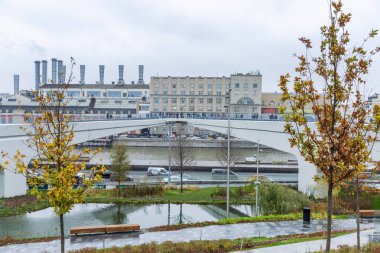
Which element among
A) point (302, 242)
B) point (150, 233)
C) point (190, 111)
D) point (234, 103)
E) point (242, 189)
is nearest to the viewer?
point (302, 242)

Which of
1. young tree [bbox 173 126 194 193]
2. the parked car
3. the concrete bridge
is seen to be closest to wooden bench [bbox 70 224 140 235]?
the concrete bridge

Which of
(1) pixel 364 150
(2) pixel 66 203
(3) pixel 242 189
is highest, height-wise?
(1) pixel 364 150

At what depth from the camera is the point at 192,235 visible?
583 inches

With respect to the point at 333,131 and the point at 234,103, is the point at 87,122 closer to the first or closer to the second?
the point at 333,131

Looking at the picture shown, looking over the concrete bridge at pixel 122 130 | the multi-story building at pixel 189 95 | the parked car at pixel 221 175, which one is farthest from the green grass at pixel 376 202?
the multi-story building at pixel 189 95

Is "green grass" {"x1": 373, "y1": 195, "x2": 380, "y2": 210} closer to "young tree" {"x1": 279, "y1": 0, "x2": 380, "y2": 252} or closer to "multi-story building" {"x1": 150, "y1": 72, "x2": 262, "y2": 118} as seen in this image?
"young tree" {"x1": 279, "y1": 0, "x2": 380, "y2": 252}

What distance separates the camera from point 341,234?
1438 centimetres

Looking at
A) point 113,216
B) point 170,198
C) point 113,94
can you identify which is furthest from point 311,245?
point 113,94

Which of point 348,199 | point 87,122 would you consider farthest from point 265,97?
point 348,199

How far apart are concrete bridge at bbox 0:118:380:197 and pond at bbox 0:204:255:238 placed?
248 cm

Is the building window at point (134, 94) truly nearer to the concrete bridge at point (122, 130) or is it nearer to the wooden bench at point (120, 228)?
the concrete bridge at point (122, 130)

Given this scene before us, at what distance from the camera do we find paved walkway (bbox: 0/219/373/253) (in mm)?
13462

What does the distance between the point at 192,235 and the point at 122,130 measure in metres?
27.8

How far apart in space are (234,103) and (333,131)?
66.7 metres
